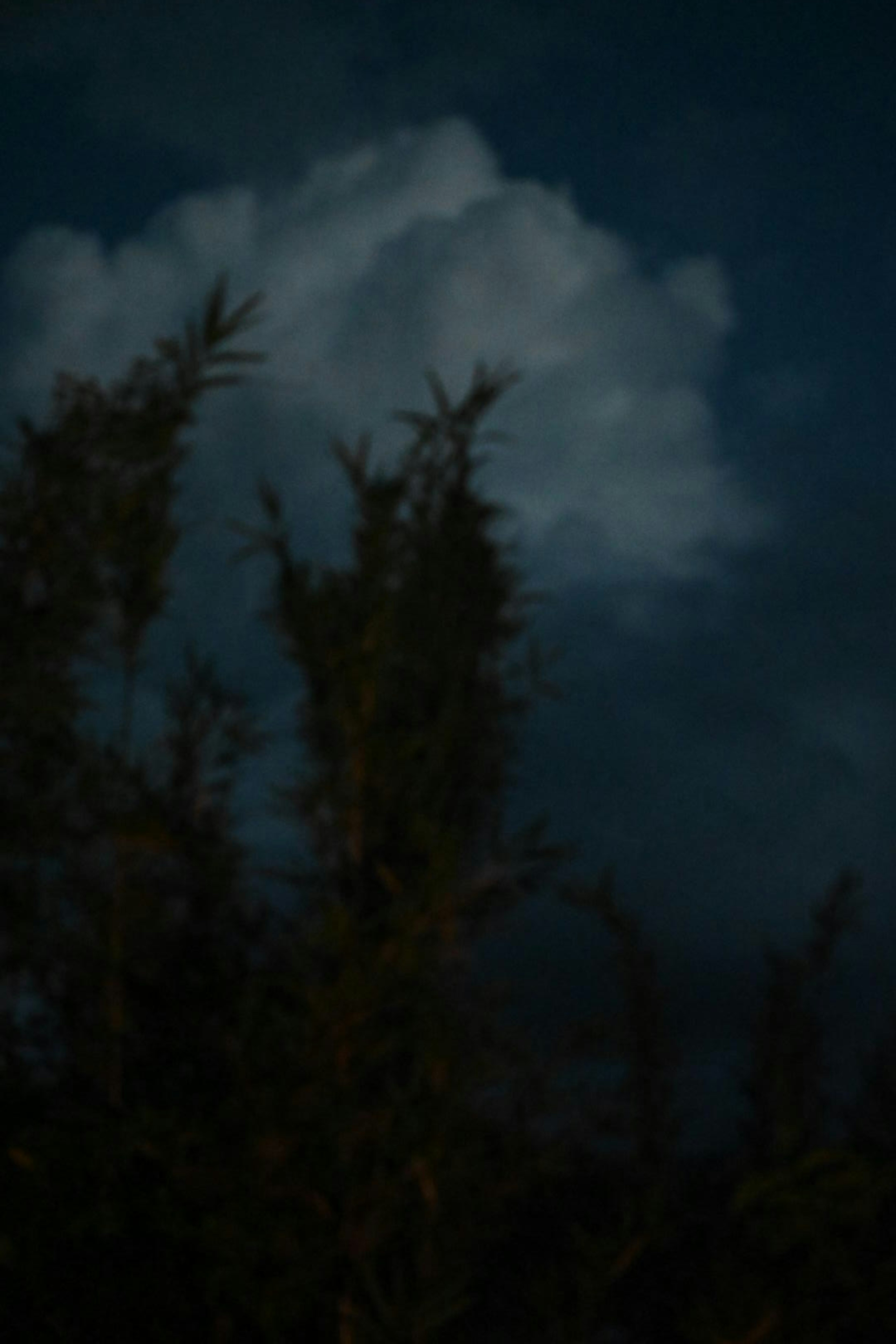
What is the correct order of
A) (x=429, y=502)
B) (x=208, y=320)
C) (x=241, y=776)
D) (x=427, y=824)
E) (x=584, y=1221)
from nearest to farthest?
(x=427, y=824) → (x=429, y=502) → (x=208, y=320) → (x=584, y=1221) → (x=241, y=776)

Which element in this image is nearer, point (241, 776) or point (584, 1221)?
Result: point (584, 1221)

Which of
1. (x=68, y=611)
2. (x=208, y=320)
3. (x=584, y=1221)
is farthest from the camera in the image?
(x=584, y=1221)

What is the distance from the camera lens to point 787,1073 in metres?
5.49

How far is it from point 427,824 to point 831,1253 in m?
1.19

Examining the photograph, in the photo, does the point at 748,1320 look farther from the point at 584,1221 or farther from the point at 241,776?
the point at 241,776

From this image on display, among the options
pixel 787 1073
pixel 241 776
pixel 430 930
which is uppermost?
pixel 241 776

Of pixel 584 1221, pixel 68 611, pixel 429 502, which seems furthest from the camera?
pixel 584 1221

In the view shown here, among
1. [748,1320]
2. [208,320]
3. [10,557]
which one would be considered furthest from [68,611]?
[748,1320]

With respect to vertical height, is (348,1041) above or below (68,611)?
below

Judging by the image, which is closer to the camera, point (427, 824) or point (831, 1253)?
point (427, 824)

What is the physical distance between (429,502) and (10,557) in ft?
4.57

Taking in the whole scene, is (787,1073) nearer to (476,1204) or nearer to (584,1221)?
(584,1221)

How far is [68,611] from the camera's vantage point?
332 centimetres

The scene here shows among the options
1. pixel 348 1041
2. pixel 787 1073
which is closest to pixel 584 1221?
pixel 787 1073
